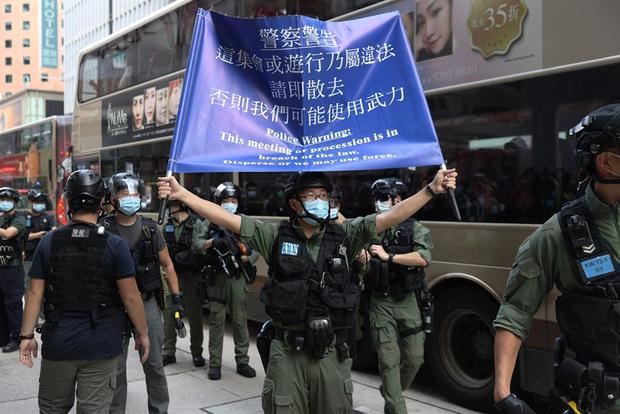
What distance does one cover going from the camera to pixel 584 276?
2.14 m

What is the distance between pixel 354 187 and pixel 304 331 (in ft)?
10.7

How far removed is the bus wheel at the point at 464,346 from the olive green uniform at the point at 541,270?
2727 millimetres

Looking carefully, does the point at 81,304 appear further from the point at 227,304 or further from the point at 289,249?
the point at 227,304

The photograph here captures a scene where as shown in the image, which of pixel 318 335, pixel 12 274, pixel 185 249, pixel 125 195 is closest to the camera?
pixel 318 335

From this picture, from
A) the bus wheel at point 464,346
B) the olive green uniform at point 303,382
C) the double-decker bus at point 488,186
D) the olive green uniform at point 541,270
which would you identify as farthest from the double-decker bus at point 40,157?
the olive green uniform at point 541,270

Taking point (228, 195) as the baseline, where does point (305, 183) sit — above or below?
above

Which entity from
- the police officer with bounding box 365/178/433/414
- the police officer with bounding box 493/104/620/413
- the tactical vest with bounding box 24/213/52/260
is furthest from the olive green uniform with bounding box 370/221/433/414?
the tactical vest with bounding box 24/213/52/260

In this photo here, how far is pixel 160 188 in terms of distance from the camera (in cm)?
306

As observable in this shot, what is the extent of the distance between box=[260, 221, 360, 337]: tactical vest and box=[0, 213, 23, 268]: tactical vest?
4741 mm

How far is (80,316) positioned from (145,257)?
1245 mm

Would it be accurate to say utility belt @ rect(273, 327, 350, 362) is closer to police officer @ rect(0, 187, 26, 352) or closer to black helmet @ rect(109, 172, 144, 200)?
black helmet @ rect(109, 172, 144, 200)

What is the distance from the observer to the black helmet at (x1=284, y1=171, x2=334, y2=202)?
3172mm

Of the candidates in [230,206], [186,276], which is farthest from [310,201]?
[186,276]

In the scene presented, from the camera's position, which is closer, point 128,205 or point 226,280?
point 128,205
